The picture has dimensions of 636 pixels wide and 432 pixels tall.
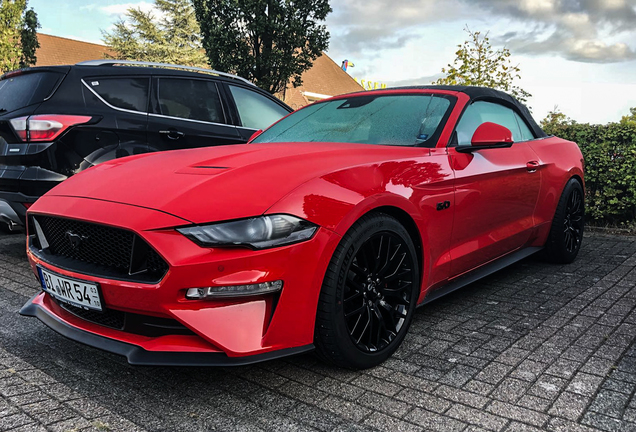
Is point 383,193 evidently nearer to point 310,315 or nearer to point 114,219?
point 310,315

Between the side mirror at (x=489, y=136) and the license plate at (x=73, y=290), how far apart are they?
231 cm

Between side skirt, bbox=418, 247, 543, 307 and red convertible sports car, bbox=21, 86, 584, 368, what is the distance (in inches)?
0.8

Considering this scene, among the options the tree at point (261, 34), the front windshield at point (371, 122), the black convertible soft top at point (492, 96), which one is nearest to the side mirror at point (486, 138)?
the front windshield at point (371, 122)

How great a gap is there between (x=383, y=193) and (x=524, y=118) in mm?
2484

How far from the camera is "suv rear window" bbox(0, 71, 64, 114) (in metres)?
4.45

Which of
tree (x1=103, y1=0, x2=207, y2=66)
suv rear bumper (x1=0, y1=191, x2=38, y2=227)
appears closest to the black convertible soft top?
suv rear bumper (x1=0, y1=191, x2=38, y2=227)

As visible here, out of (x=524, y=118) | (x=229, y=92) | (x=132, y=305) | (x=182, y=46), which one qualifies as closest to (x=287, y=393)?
(x=132, y=305)

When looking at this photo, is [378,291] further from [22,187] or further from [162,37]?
[162,37]

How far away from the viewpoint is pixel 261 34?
15914 millimetres

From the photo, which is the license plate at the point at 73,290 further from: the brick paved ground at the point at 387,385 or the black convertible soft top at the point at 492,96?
the black convertible soft top at the point at 492,96

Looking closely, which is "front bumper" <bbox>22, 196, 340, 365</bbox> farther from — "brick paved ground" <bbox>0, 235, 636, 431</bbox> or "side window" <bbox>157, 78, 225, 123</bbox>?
"side window" <bbox>157, 78, 225, 123</bbox>

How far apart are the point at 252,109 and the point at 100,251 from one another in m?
3.81

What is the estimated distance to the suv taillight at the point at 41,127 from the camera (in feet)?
14.0

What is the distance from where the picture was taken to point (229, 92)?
5770 mm
